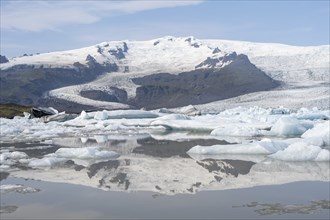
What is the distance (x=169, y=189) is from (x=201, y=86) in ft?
593

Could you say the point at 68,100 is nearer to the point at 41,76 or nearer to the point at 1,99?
the point at 1,99

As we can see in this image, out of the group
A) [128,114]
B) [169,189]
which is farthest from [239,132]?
[128,114]

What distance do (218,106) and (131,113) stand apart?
180ft

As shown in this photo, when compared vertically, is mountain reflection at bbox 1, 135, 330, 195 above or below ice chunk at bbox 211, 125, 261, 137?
above

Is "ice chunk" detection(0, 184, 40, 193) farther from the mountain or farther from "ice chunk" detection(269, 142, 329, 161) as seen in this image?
the mountain

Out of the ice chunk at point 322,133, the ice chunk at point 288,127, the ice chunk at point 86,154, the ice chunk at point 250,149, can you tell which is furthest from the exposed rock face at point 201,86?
the ice chunk at point 86,154

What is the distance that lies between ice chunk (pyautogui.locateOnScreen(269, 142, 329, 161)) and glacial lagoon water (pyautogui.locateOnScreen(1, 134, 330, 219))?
0.30 meters

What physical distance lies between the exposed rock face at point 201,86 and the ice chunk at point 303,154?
494 ft

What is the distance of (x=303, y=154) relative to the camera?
996 cm

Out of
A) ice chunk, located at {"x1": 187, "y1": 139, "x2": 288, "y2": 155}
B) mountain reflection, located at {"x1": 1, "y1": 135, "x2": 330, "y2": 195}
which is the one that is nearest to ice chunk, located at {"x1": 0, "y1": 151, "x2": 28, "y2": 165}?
mountain reflection, located at {"x1": 1, "y1": 135, "x2": 330, "y2": 195}

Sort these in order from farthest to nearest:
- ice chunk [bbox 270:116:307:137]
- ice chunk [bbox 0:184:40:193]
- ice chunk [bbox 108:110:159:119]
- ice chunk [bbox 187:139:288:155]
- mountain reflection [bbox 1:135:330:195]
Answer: ice chunk [bbox 108:110:159:119] < ice chunk [bbox 270:116:307:137] < ice chunk [bbox 187:139:288:155] < mountain reflection [bbox 1:135:330:195] < ice chunk [bbox 0:184:40:193]

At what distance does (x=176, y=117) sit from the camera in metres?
29.0

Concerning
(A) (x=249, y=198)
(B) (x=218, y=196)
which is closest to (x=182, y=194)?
(B) (x=218, y=196)

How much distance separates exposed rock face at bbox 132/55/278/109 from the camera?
170 m
